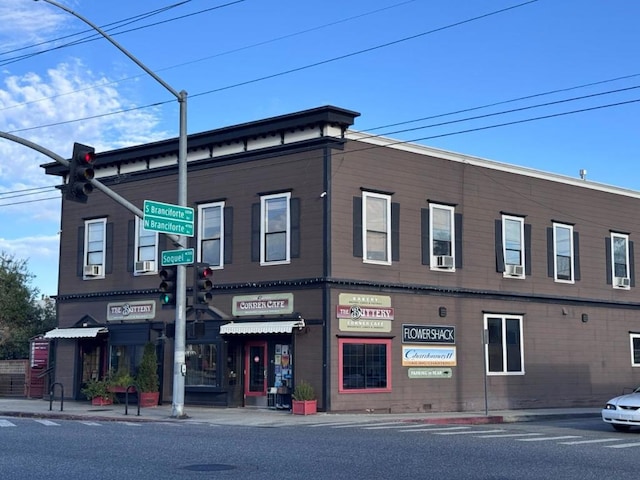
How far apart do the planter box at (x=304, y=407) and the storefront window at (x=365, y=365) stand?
41.6 inches

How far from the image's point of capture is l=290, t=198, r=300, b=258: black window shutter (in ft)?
92.4

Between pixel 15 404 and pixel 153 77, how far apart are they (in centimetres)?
1360

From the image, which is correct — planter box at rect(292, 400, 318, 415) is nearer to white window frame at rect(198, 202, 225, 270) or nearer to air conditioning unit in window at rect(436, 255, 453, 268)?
white window frame at rect(198, 202, 225, 270)

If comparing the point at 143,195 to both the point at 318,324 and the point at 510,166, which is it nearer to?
the point at 318,324

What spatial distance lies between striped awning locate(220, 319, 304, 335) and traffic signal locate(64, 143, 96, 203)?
9565 mm

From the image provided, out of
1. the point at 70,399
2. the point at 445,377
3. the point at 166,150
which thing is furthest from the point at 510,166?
the point at 70,399

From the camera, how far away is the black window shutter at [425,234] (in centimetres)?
2978

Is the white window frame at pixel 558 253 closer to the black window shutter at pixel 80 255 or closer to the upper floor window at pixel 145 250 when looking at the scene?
the upper floor window at pixel 145 250

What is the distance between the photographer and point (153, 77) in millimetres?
24562

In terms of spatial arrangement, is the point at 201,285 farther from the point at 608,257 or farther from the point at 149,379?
the point at 608,257

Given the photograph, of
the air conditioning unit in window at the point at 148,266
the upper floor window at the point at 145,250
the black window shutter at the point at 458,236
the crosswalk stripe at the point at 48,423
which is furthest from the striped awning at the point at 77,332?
the black window shutter at the point at 458,236

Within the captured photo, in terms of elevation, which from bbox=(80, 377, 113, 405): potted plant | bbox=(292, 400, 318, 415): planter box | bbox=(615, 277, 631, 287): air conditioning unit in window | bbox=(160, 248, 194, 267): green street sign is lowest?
bbox=(292, 400, 318, 415): planter box

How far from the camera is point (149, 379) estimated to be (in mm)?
30109

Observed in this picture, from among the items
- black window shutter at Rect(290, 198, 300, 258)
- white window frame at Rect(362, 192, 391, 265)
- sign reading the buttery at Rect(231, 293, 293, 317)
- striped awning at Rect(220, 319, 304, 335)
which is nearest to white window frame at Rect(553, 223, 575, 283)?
white window frame at Rect(362, 192, 391, 265)
